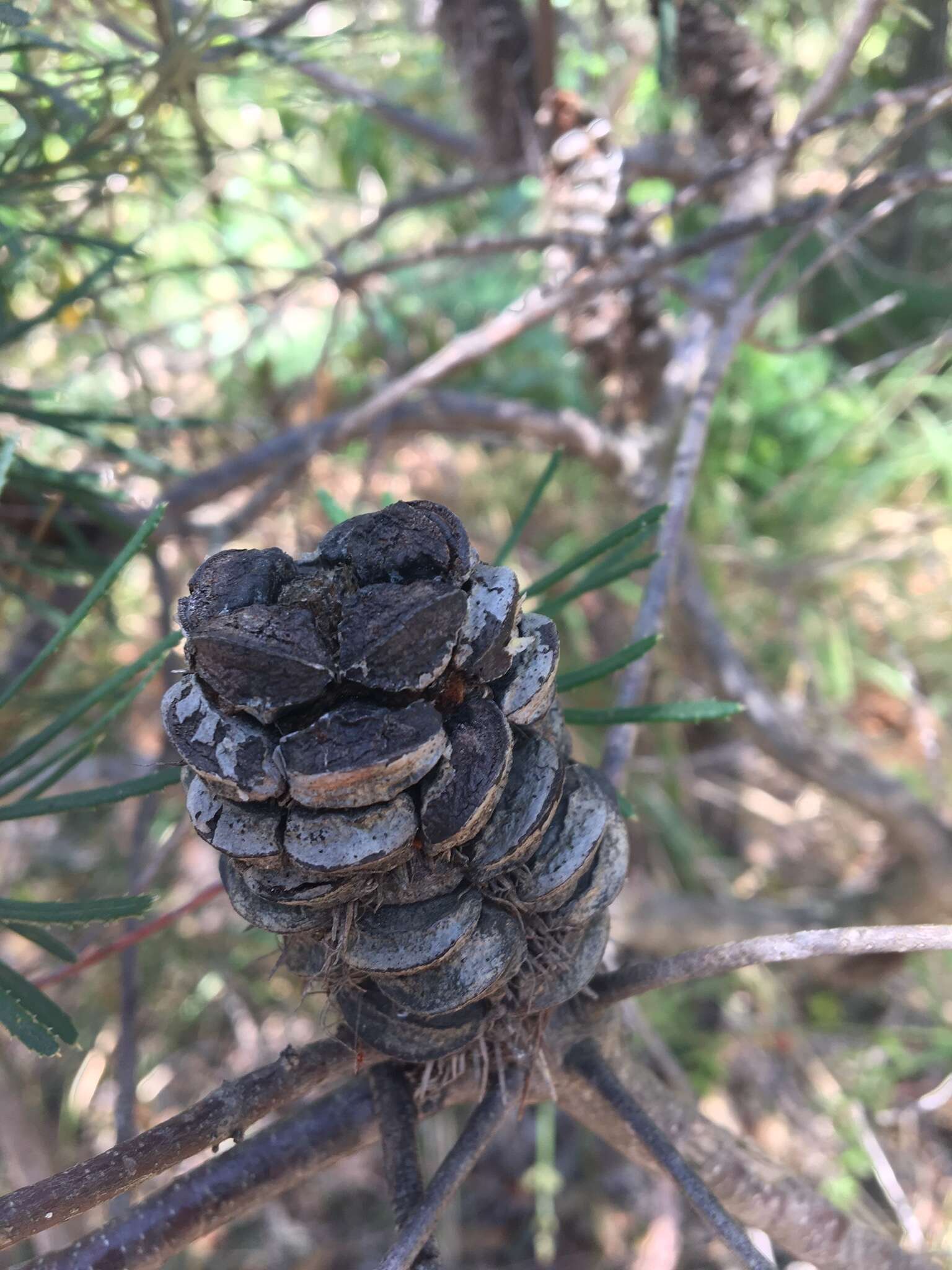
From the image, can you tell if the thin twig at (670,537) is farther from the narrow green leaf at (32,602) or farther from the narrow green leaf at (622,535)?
the narrow green leaf at (32,602)

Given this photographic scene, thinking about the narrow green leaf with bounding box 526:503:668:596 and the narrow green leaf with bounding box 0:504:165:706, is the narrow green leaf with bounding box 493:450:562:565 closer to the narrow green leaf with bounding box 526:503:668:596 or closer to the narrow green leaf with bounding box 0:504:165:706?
the narrow green leaf with bounding box 526:503:668:596

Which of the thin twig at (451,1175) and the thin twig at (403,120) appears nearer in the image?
the thin twig at (451,1175)

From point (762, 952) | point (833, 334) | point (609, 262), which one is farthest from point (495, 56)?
point (762, 952)

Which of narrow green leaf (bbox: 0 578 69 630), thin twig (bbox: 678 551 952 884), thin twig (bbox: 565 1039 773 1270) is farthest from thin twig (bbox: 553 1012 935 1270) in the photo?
thin twig (bbox: 678 551 952 884)

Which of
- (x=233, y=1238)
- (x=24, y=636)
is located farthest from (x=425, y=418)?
(x=233, y=1238)

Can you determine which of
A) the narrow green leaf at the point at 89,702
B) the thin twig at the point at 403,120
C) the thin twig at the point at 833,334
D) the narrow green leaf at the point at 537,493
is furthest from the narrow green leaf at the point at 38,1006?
the thin twig at the point at 403,120

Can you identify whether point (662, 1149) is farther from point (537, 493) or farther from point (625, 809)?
point (537, 493)

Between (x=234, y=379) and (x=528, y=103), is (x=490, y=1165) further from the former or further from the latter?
(x=528, y=103)
